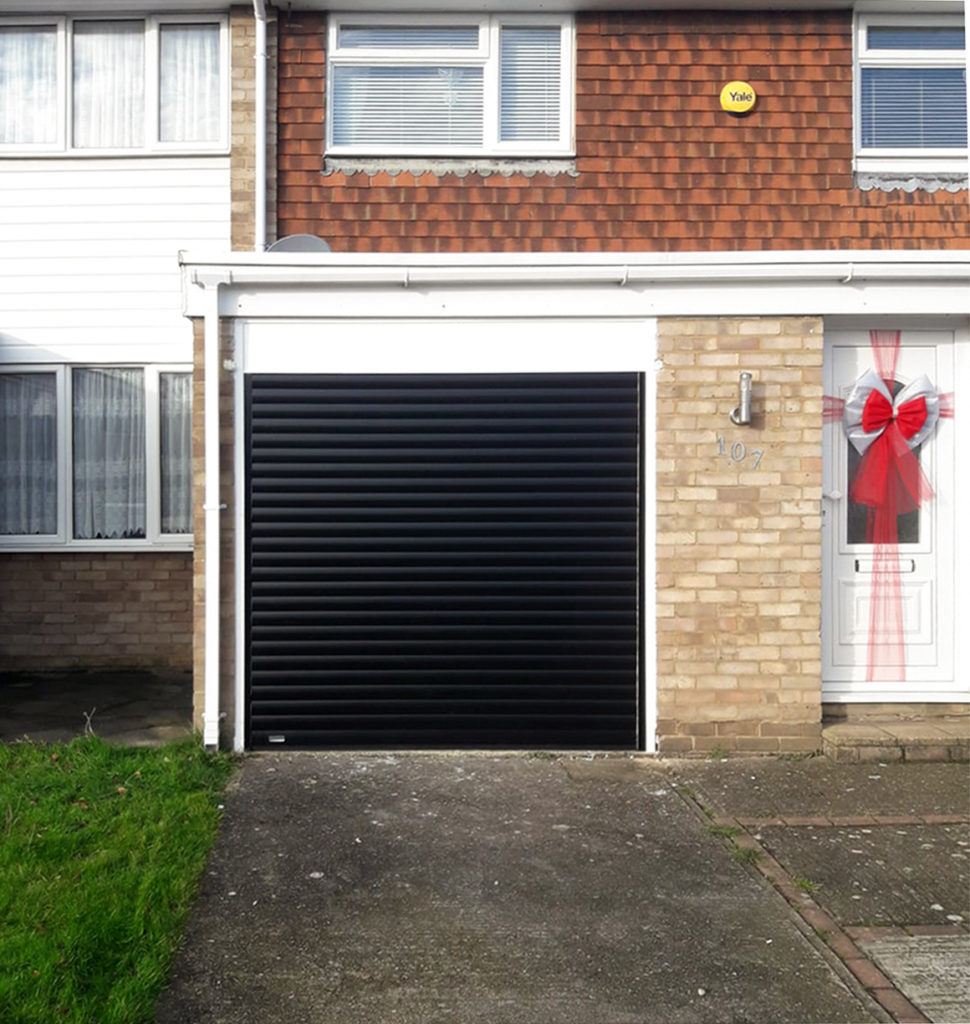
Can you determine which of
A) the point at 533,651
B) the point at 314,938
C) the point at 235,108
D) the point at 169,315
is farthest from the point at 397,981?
the point at 235,108

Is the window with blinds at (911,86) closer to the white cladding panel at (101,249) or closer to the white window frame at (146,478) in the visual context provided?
the white cladding panel at (101,249)

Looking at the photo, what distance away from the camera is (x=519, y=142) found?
32.3 ft

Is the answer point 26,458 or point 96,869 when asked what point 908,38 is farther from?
point 96,869

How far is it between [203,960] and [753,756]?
3846 mm

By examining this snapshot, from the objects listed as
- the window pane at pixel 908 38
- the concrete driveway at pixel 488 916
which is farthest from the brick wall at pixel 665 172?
the concrete driveway at pixel 488 916

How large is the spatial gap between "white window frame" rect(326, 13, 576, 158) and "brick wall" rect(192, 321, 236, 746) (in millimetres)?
3625

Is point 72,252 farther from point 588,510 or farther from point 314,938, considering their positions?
point 314,938

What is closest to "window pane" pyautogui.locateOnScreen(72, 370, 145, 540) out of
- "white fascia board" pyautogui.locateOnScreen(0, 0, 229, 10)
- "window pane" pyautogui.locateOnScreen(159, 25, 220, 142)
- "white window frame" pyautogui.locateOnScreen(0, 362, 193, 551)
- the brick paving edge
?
"white window frame" pyautogui.locateOnScreen(0, 362, 193, 551)

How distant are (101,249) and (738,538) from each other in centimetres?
619

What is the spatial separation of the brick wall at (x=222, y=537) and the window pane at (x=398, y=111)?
144 inches

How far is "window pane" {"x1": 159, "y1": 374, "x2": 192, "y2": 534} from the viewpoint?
33.0 ft

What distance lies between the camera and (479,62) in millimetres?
9875

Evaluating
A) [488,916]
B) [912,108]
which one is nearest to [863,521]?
[488,916]

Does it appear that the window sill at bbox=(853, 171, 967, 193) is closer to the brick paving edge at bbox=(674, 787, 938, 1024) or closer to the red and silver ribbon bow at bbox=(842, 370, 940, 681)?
the red and silver ribbon bow at bbox=(842, 370, 940, 681)
